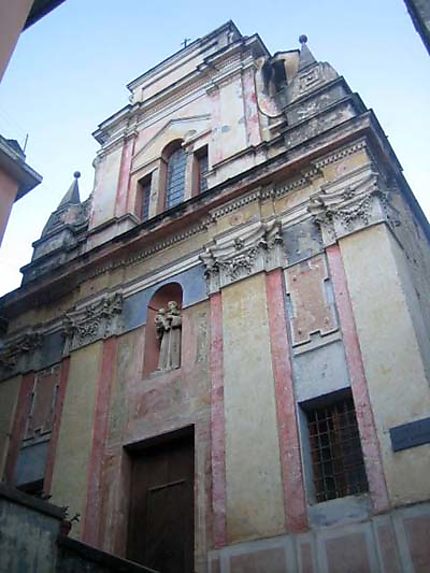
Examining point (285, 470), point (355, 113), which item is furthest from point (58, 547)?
point (355, 113)

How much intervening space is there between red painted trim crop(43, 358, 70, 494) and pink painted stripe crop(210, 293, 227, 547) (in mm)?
3562

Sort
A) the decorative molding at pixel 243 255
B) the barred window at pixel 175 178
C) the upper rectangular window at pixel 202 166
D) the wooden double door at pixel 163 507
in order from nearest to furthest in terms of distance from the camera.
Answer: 1. the wooden double door at pixel 163 507
2. the decorative molding at pixel 243 255
3. the upper rectangular window at pixel 202 166
4. the barred window at pixel 175 178

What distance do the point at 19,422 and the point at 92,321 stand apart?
100 inches

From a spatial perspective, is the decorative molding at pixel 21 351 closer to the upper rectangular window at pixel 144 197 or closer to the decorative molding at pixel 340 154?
the upper rectangular window at pixel 144 197

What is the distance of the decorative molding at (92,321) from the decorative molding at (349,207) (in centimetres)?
466

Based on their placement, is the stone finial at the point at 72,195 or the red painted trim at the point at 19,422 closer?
the red painted trim at the point at 19,422

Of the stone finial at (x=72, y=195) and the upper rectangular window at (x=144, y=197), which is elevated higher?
the stone finial at (x=72, y=195)

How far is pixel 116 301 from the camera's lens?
44.2 ft

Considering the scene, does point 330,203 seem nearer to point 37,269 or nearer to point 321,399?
point 321,399

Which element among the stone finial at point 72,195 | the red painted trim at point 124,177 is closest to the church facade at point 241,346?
the red painted trim at point 124,177

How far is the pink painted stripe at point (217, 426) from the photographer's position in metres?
9.34

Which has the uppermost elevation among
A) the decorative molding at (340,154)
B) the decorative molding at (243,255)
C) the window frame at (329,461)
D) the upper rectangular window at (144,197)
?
the upper rectangular window at (144,197)

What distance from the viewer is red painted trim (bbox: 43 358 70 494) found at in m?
11.9

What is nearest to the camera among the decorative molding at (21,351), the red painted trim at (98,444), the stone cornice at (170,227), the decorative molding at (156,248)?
the red painted trim at (98,444)
